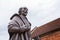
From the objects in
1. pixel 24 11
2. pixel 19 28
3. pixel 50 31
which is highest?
pixel 50 31

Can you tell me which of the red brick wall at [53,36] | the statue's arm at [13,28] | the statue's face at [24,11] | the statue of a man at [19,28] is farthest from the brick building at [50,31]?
the statue's arm at [13,28]

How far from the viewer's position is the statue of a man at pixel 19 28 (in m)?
5.97

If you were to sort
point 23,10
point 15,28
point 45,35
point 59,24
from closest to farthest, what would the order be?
point 15,28
point 23,10
point 59,24
point 45,35

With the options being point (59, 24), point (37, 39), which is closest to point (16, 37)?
point (37, 39)

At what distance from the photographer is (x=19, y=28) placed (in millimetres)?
5992

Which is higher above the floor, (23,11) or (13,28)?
(23,11)

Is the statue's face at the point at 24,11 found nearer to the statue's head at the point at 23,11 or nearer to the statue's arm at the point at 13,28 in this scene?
the statue's head at the point at 23,11

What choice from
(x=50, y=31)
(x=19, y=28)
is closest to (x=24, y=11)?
(x=19, y=28)

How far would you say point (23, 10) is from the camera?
250 inches

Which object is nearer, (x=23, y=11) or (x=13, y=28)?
(x=13, y=28)

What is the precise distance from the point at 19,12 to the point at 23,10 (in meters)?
0.12

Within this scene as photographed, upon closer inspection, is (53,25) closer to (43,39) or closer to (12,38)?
(43,39)

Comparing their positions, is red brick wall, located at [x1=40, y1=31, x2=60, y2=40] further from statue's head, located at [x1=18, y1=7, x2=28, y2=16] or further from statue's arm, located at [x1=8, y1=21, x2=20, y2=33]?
statue's arm, located at [x1=8, y1=21, x2=20, y2=33]

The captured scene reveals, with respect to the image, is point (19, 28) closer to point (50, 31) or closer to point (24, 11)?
point (24, 11)
